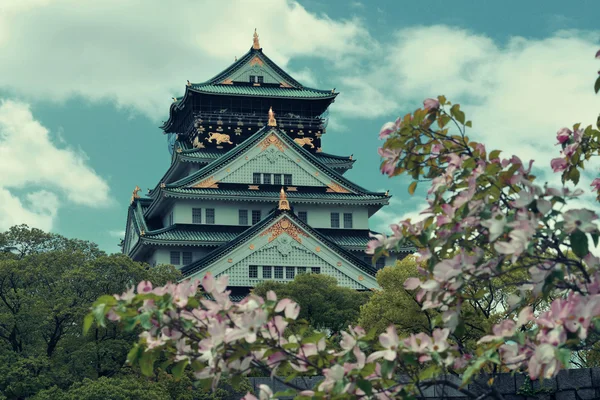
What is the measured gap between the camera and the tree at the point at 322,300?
146ft

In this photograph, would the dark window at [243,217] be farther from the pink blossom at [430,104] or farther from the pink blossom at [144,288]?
the pink blossom at [144,288]

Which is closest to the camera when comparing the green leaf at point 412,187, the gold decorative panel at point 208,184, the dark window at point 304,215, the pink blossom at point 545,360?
the pink blossom at point 545,360

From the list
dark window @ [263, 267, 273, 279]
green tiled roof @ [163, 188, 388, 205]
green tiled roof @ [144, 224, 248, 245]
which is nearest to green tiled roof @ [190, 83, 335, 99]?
green tiled roof @ [163, 188, 388, 205]

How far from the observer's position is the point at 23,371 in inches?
1145

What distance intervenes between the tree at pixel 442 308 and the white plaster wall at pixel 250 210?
51977 millimetres

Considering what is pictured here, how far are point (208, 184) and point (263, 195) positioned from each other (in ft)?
11.7

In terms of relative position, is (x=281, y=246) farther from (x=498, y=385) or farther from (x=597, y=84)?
(x=597, y=84)

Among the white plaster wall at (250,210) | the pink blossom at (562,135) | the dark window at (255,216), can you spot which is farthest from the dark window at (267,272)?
the pink blossom at (562,135)

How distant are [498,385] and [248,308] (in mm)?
9799

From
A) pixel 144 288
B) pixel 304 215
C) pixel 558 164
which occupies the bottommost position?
pixel 144 288

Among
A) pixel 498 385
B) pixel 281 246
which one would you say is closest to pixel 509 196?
pixel 498 385

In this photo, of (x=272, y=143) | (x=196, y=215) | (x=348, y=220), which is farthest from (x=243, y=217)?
(x=348, y=220)

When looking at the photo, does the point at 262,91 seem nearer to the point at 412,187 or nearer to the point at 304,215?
the point at 304,215

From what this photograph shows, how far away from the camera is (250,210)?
61.1 m
